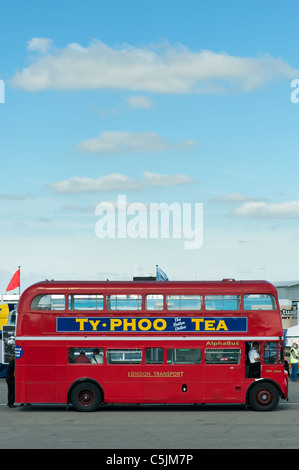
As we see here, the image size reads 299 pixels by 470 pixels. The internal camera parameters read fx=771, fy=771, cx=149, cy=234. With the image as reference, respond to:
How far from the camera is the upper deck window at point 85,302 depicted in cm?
2223

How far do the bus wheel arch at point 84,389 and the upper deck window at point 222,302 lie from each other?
3957 mm

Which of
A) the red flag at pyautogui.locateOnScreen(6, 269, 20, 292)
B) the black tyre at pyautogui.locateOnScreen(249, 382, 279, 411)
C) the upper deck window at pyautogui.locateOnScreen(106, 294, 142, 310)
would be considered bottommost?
the black tyre at pyautogui.locateOnScreen(249, 382, 279, 411)

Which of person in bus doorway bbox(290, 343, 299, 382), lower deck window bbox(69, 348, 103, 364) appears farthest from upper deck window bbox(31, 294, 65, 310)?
person in bus doorway bbox(290, 343, 299, 382)

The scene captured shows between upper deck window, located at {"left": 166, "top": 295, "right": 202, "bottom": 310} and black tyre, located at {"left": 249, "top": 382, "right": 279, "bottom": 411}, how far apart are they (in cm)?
291

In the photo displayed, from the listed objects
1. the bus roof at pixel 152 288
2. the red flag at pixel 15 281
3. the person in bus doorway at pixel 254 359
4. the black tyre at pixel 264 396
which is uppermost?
the red flag at pixel 15 281

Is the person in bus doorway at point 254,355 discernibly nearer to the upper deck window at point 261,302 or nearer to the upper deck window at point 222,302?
the upper deck window at point 261,302

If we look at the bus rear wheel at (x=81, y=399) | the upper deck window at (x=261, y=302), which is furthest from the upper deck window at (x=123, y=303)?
the upper deck window at (x=261, y=302)

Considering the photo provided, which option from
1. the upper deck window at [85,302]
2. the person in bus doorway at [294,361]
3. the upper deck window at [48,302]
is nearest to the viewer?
the upper deck window at [48,302]

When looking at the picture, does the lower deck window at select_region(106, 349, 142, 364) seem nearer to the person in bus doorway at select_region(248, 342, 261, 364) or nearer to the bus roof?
the bus roof

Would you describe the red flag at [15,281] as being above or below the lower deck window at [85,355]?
above

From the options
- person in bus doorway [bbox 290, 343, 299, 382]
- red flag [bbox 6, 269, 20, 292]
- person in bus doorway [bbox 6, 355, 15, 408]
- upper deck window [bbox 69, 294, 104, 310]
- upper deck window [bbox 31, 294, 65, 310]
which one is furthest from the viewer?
red flag [bbox 6, 269, 20, 292]

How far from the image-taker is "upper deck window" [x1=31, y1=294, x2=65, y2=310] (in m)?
22.1

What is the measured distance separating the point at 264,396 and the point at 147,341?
148 inches
